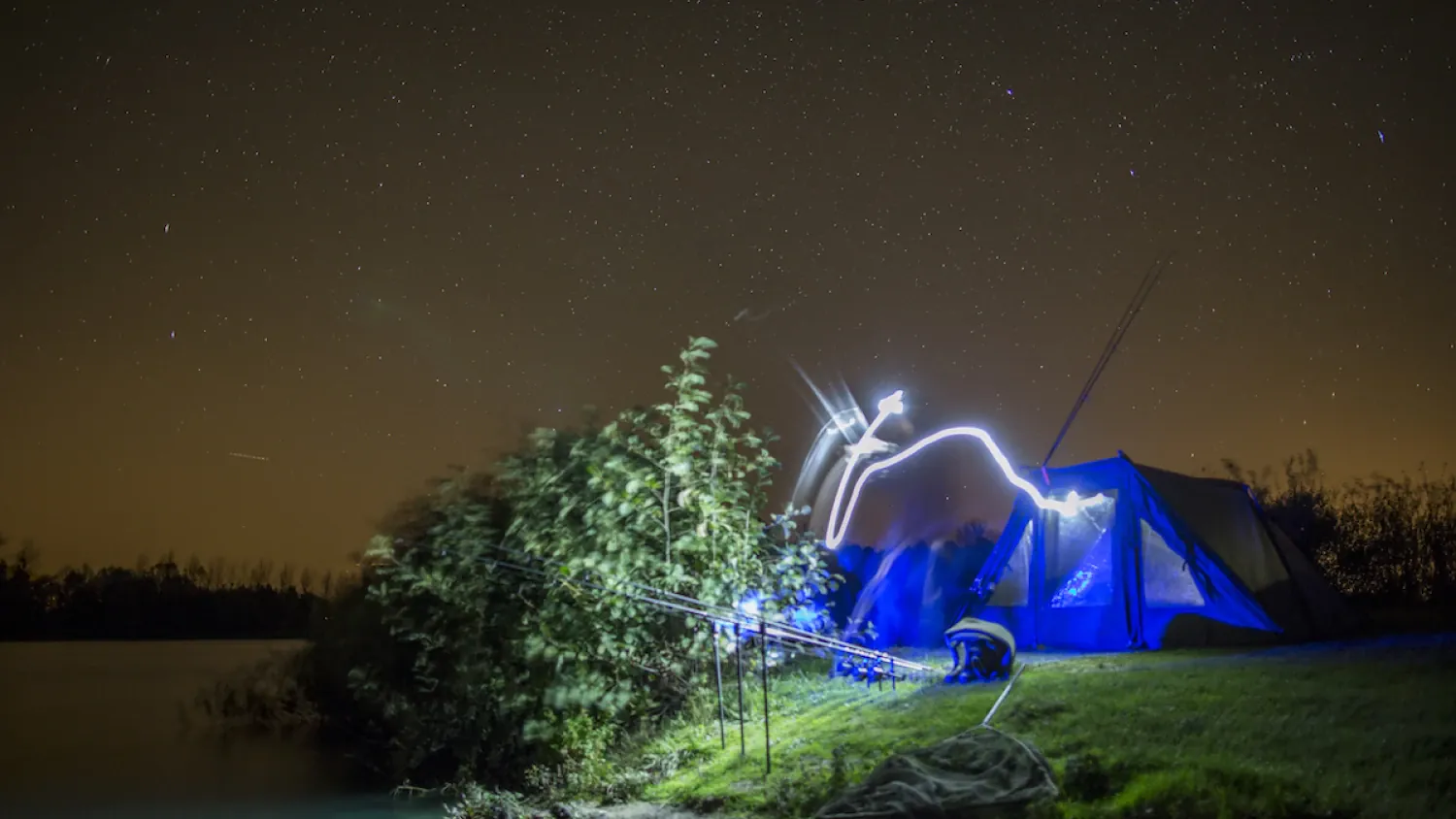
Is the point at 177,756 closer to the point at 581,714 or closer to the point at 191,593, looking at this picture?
the point at 581,714

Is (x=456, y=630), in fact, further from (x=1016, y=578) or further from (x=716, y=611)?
(x=1016, y=578)

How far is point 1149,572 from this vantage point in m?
16.1

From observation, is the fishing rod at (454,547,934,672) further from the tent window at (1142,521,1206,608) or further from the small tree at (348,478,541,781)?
the tent window at (1142,521,1206,608)

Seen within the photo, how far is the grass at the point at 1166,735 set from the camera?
7891mm

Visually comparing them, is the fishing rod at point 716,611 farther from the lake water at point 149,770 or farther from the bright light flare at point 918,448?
the lake water at point 149,770

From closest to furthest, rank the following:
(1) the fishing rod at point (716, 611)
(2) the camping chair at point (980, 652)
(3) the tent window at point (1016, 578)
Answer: (1) the fishing rod at point (716, 611) < (2) the camping chair at point (980, 652) < (3) the tent window at point (1016, 578)

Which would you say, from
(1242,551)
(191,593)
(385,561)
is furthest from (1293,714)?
(191,593)

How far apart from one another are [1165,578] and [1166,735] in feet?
23.2

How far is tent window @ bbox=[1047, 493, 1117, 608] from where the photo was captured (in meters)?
16.5

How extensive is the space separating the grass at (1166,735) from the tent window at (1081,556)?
206cm

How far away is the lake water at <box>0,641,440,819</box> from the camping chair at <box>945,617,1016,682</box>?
8789mm

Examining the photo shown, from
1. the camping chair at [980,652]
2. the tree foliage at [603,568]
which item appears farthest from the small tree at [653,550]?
the camping chair at [980,652]

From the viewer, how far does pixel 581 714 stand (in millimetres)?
14531

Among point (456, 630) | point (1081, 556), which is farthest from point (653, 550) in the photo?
point (1081, 556)
